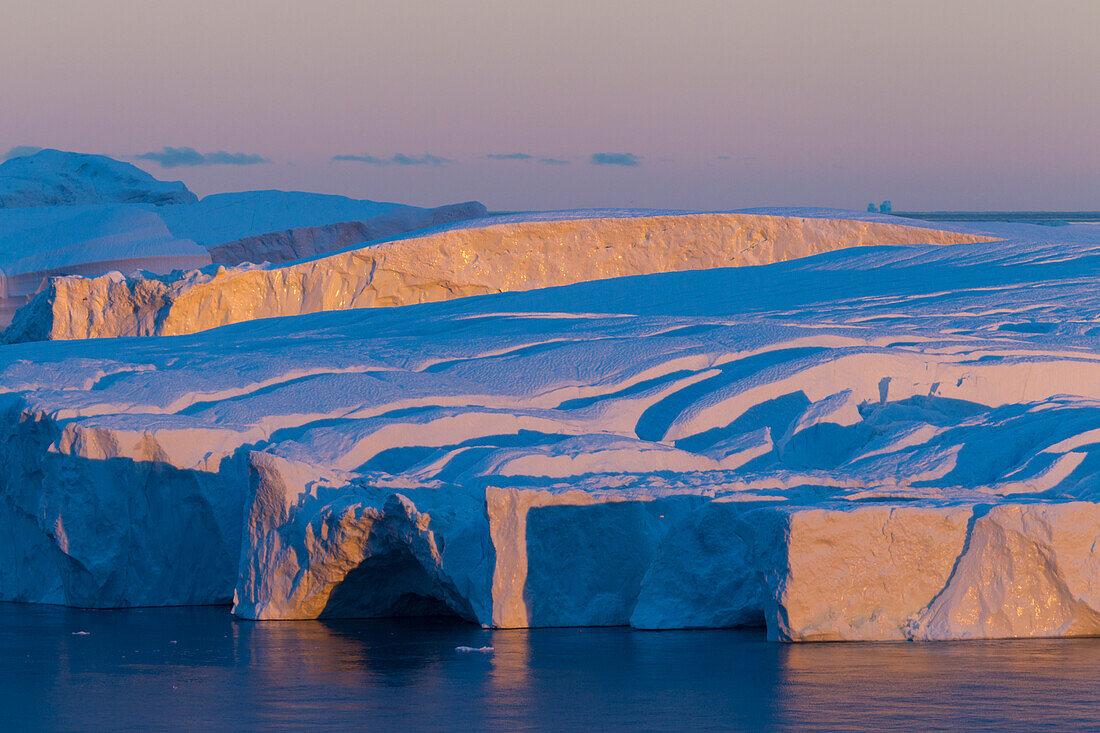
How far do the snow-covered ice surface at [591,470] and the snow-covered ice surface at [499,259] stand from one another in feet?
23.3

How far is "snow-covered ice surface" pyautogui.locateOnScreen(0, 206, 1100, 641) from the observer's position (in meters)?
8.98

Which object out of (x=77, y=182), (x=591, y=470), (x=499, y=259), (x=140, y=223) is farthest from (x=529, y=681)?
(x=77, y=182)

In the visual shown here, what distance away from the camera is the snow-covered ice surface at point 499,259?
2397 cm

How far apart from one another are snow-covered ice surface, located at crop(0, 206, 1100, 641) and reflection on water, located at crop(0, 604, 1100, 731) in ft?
1.38

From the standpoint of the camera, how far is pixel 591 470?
11.1m

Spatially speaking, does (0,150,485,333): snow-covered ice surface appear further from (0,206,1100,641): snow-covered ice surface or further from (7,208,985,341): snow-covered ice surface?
(0,206,1100,641): snow-covered ice surface

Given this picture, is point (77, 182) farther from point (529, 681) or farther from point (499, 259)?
point (529, 681)

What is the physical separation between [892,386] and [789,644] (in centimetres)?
509

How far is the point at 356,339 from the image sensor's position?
51.7ft

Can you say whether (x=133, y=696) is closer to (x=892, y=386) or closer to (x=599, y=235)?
(x=892, y=386)

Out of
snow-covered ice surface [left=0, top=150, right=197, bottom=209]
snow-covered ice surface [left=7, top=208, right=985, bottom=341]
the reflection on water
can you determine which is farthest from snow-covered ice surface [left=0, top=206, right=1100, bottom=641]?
snow-covered ice surface [left=0, top=150, right=197, bottom=209]

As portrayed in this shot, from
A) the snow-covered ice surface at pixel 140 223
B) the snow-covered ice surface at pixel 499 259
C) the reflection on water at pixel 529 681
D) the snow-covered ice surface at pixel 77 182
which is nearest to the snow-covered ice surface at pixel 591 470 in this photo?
the reflection on water at pixel 529 681

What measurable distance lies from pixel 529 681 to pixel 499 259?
1717 cm

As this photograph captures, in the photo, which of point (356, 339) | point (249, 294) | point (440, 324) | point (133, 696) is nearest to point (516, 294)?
point (440, 324)
